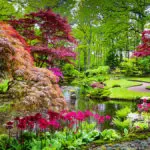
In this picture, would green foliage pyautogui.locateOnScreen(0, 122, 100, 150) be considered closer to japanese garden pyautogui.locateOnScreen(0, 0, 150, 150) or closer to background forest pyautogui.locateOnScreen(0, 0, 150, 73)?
japanese garden pyautogui.locateOnScreen(0, 0, 150, 150)

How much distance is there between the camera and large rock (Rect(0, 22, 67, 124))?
432cm

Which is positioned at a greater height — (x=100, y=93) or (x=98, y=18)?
(x=98, y=18)

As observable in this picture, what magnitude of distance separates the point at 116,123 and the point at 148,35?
6.20m

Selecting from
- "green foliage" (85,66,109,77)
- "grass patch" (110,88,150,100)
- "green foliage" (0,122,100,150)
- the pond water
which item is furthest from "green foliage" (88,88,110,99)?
"green foliage" (0,122,100,150)

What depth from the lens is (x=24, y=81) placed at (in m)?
4.68

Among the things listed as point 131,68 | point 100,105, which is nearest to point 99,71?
point 100,105

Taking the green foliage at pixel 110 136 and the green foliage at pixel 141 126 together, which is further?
the green foliage at pixel 141 126

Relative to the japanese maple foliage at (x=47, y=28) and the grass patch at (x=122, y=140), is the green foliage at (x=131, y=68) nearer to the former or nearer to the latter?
the japanese maple foliage at (x=47, y=28)

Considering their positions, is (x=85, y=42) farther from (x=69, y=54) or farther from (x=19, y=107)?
(x=19, y=107)

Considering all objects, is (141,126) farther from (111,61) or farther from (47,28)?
(111,61)

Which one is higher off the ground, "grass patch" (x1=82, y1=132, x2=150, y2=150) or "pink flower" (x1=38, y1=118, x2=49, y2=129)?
"pink flower" (x1=38, y1=118, x2=49, y2=129)

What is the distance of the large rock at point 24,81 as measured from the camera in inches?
170

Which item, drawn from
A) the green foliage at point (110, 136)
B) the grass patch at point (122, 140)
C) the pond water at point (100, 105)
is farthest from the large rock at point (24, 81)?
the pond water at point (100, 105)

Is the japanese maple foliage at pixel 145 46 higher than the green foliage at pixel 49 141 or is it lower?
higher
